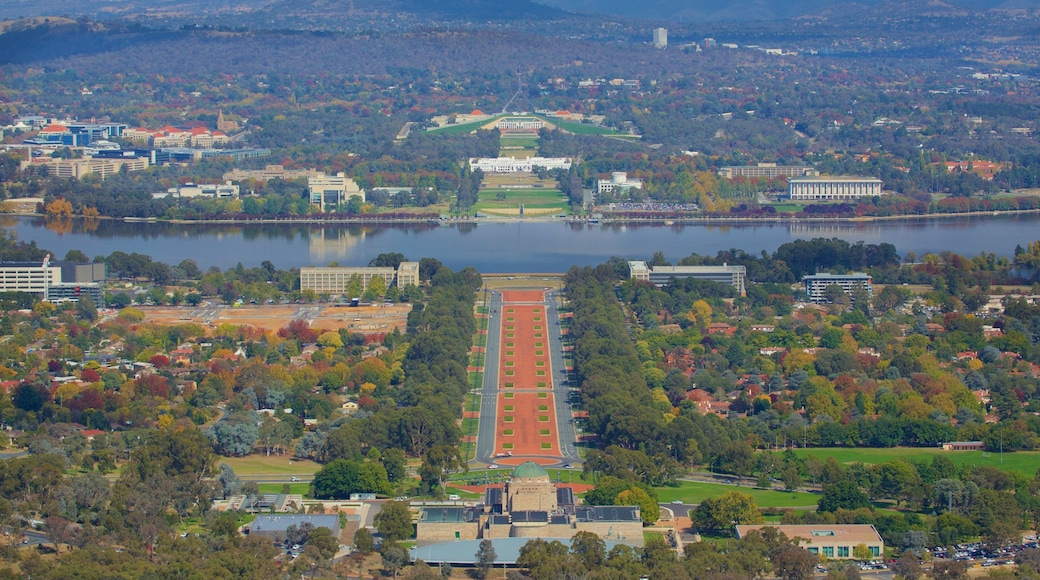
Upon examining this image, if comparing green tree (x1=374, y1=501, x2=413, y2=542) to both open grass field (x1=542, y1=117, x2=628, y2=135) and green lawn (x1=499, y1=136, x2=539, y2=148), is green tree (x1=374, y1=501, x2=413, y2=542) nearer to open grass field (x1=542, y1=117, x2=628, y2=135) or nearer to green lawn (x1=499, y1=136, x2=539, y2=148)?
green lawn (x1=499, y1=136, x2=539, y2=148)

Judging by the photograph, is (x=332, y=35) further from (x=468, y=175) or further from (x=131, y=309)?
(x=131, y=309)

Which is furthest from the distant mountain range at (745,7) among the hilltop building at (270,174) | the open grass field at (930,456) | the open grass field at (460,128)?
the open grass field at (930,456)

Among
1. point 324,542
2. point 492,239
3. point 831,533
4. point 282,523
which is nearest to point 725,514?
point 831,533

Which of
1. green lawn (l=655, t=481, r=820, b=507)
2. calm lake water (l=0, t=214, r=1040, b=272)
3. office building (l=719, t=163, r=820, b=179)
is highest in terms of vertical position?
office building (l=719, t=163, r=820, b=179)

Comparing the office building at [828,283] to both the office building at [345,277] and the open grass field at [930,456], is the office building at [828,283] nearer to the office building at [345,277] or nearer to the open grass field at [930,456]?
the office building at [345,277]

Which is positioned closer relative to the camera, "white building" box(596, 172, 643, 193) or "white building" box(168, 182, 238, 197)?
"white building" box(168, 182, 238, 197)

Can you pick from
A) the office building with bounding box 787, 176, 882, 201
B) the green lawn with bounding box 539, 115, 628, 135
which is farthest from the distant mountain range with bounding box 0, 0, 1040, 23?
the office building with bounding box 787, 176, 882, 201

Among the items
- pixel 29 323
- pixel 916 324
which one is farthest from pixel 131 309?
pixel 916 324
